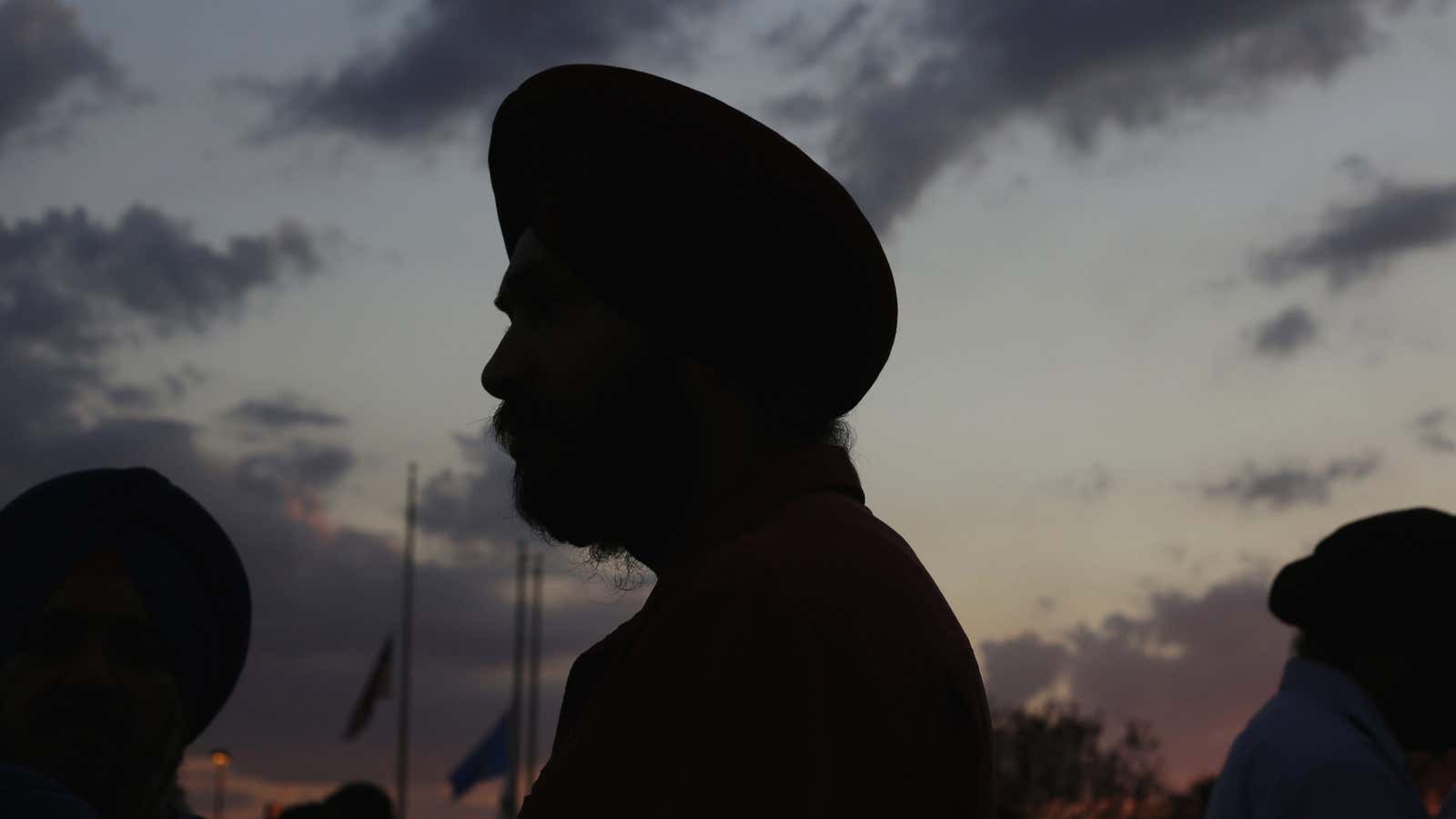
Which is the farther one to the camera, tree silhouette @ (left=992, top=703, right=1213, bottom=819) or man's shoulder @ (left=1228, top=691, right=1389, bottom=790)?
tree silhouette @ (left=992, top=703, right=1213, bottom=819)

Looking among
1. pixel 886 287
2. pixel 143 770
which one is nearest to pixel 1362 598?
pixel 886 287

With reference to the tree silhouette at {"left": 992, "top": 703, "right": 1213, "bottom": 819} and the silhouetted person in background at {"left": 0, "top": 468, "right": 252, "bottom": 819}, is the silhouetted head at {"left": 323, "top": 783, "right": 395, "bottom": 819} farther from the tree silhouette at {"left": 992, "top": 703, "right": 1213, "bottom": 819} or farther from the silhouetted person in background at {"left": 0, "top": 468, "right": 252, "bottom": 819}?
the tree silhouette at {"left": 992, "top": 703, "right": 1213, "bottom": 819}

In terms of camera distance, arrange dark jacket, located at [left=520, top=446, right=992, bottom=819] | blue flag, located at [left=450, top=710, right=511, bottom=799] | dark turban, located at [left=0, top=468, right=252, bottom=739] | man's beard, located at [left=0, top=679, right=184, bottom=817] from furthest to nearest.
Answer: blue flag, located at [left=450, top=710, right=511, bottom=799] < dark turban, located at [left=0, top=468, right=252, bottom=739] < man's beard, located at [left=0, top=679, right=184, bottom=817] < dark jacket, located at [left=520, top=446, right=992, bottom=819]

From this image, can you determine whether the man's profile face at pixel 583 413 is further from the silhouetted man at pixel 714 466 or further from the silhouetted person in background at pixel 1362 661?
the silhouetted person in background at pixel 1362 661

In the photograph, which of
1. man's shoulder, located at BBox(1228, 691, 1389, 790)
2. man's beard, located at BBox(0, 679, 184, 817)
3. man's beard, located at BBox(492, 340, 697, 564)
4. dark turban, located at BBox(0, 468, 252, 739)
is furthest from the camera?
man's shoulder, located at BBox(1228, 691, 1389, 790)

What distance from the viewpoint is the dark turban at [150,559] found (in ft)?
11.0

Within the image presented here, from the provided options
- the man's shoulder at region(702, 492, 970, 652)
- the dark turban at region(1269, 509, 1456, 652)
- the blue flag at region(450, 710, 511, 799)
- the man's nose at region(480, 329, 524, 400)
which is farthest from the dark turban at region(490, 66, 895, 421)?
the blue flag at region(450, 710, 511, 799)

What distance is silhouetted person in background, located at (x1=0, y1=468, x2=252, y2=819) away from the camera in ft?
10.6

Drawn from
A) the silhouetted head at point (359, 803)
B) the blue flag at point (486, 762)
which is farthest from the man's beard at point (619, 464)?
the blue flag at point (486, 762)

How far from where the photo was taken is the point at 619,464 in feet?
7.40

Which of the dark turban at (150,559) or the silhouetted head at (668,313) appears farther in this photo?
the dark turban at (150,559)

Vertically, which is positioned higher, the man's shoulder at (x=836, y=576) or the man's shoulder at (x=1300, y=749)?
the man's shoulder at (x=1300, y=749)

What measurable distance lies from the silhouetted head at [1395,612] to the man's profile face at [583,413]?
3.39 metres

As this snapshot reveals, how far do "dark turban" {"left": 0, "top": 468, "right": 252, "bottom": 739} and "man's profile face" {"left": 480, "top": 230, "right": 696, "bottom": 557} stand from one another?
140 centimetres
